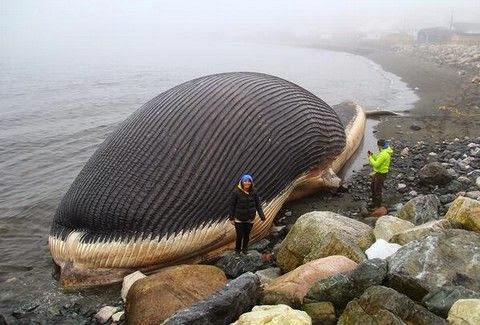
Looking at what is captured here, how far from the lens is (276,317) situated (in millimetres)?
4535

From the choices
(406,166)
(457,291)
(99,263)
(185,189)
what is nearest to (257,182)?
(185,189)

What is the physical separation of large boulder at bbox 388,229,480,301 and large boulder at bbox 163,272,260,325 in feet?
5.07

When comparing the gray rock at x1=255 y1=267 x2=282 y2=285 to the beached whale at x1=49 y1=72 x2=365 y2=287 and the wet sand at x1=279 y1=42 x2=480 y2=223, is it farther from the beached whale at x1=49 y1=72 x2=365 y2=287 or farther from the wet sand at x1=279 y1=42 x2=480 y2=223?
the wet sand at x1=279 y1=42 x2=480 y2=223

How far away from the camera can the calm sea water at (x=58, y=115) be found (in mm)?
8398

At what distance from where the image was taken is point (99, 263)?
6922mm

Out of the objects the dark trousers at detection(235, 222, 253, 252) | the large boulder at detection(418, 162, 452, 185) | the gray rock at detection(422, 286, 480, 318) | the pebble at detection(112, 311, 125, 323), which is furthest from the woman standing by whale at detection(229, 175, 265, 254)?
the large boulder at detection(418, 162, 452, 185)

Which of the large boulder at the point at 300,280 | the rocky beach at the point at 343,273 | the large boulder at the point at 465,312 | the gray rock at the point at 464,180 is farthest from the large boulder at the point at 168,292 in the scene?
the gray rock at the point at 464,180

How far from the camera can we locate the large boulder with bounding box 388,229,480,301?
193 inches

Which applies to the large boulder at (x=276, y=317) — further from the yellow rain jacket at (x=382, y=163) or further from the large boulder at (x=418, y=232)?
the yellow rain jacket at (x=382, y=163)

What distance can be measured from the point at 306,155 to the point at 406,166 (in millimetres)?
3333

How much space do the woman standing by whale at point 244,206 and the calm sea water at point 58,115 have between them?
7.41 feet

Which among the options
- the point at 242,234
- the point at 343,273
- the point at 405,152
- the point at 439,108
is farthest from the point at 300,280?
the point at 439,108

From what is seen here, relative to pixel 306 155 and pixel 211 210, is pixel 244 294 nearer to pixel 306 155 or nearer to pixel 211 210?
pixel 211 210

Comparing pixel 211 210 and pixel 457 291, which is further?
pixel 211 210
